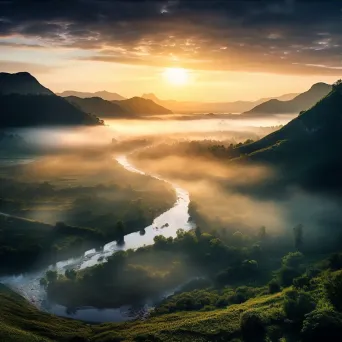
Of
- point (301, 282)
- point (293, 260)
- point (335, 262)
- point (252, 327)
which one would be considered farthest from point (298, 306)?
point (293, 260)

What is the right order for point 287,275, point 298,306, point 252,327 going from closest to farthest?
point 252,327
point 298,306
point 287,275

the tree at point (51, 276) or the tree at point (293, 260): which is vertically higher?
the tree at point (293, 260)

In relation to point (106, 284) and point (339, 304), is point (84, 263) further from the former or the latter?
point (339, 304)

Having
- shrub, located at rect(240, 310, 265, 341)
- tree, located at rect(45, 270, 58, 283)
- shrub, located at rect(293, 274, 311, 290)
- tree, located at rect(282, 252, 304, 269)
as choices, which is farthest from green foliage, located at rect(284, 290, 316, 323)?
tree, located at rect(45, 270, 58, 283)

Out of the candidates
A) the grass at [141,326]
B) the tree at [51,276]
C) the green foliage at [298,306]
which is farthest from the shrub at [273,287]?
the tree at [51,276]

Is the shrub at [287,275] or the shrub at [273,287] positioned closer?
the shrub at [273,287]

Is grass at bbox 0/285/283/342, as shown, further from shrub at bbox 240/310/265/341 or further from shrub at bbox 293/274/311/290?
shrub at bbox 293/274/311/290

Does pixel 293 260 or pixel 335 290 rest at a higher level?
pixel 335 290

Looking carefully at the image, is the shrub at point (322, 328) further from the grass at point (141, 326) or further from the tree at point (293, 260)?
the tree at point (293, 260)

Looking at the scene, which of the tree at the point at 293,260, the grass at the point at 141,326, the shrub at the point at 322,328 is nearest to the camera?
the shrub at the point at 322,328

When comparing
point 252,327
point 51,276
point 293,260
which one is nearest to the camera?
point 252,327

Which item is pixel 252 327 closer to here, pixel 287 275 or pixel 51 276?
pixel 287 275
